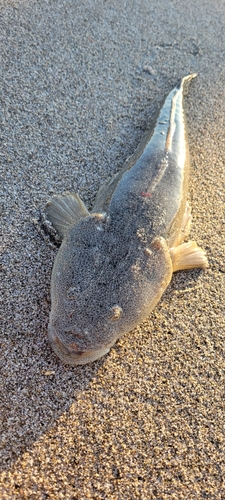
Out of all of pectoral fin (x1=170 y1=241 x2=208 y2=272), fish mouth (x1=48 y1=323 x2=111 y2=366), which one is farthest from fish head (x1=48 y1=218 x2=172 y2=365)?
pectoral fin (x1=170 y1=241 x2=208 y2=272)

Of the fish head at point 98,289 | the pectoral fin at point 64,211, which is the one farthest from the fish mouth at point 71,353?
the pectoral fin at point 64,211

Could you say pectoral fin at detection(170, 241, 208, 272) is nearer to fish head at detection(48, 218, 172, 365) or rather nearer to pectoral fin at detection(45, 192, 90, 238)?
fish head at detection(48, 218, 172, 365)

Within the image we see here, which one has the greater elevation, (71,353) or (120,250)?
(120,250)

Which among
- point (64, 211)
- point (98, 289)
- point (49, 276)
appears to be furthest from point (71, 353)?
point (64, 211)

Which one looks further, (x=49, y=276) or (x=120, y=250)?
(x=49, y=276)

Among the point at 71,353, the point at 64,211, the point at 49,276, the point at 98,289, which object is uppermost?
the point at 64,211

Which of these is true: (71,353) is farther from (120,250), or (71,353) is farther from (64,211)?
(64,211)

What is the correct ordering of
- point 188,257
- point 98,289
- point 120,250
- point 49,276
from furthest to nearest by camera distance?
point 188,257, point 49,276, point 120,250, point 98,289
